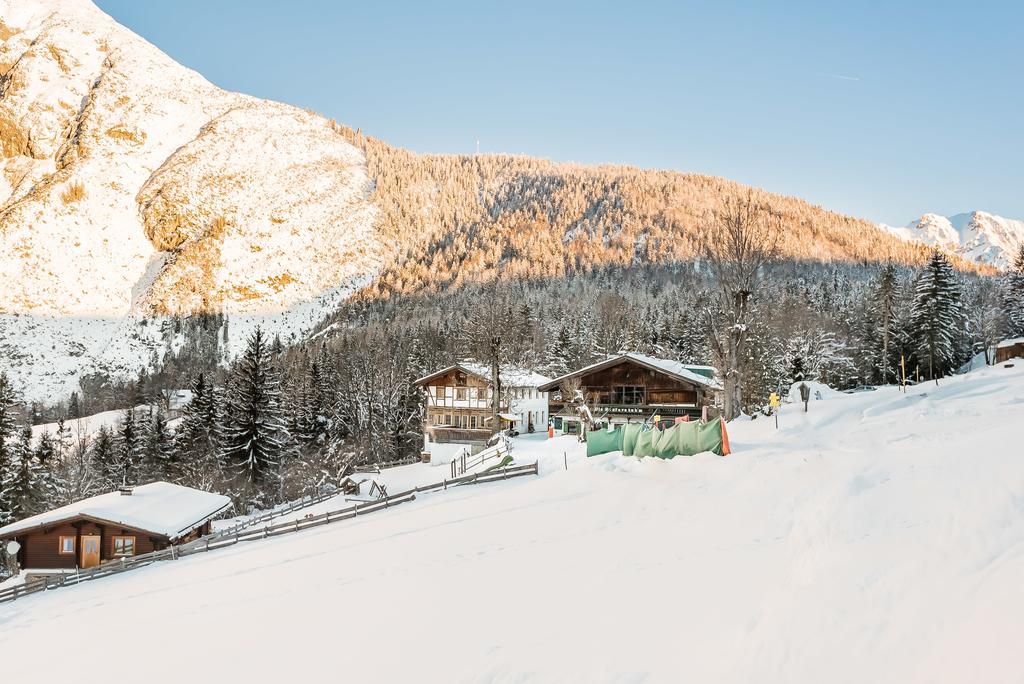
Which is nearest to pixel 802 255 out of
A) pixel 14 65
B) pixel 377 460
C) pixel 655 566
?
pixel 377 460

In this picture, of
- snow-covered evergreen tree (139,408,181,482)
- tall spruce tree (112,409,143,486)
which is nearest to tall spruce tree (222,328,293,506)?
snow-covered evergreen tree (139,408,181,482)

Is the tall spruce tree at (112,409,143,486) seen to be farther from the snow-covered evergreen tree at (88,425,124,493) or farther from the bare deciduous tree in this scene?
the bare deciduous tree

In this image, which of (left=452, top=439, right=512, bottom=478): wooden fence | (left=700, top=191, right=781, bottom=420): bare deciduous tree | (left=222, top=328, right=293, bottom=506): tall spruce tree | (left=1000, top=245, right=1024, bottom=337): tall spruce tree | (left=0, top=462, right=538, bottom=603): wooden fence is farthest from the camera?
(left=1000, top=245, right=1024, bottom=337): tall spruce tree

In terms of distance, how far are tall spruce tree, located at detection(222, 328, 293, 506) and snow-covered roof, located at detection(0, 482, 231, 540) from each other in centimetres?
1308

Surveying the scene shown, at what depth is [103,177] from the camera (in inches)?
7106

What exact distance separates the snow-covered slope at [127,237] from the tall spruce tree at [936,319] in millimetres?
142266

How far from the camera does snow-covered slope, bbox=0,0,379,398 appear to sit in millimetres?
148125

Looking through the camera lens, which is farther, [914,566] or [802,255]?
[802,255]

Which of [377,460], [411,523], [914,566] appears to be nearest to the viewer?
[914,566]

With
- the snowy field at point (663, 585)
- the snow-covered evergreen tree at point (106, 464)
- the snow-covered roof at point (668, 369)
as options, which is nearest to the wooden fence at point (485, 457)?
the snow-covered roof at point (668, 369)

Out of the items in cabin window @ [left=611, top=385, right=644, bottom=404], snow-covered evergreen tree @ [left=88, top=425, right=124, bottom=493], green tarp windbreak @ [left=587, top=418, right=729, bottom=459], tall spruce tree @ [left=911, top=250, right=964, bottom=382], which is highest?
tall spruce tree @ [left=911, top=250, right=964, bottom=382]

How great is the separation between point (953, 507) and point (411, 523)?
1631cm

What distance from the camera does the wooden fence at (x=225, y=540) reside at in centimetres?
2421

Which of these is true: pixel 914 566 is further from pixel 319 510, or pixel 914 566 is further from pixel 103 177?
pixel 103 177
